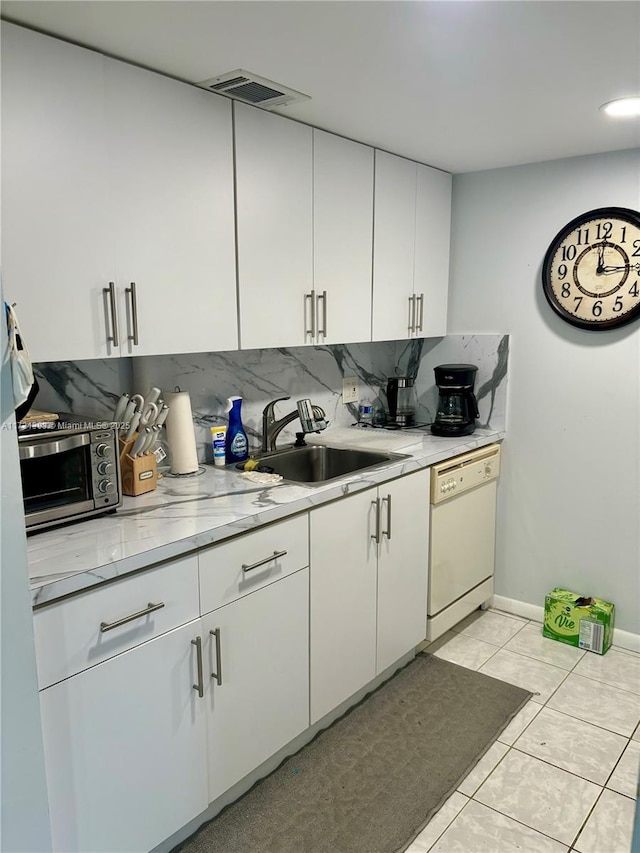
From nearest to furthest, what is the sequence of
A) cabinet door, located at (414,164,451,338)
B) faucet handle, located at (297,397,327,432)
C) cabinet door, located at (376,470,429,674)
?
cabinet door, located at (376,470,429,674), faucet handle, located at (297,397,327,432), cabinet door, located at (414,164,451,338)

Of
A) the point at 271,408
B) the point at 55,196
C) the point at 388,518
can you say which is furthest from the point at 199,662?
the point at 55,196

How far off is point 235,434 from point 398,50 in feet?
4.80

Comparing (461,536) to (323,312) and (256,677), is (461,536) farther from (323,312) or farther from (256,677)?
(256,677)

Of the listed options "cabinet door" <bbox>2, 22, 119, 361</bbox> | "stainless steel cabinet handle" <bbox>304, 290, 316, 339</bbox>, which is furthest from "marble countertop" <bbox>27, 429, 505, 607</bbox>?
"stainless steel cabinet handle" <bbox>304, 290, 316, 339</bbox>

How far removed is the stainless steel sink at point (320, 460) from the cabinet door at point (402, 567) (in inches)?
6.5

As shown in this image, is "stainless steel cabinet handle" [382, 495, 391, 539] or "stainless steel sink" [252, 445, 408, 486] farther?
"stainless steel sink" [252, 445, 408, 486]

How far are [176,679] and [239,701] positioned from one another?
0.29 m

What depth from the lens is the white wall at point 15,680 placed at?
1.30 metres

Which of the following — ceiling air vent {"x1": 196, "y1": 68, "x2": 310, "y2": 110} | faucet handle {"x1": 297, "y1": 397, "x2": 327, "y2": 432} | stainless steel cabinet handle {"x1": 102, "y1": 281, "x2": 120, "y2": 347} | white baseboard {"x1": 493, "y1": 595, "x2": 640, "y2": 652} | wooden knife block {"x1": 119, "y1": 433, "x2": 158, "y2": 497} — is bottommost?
white baseboard {"x1": 493, "y1": 595, "x2": 640, "y2": 652}

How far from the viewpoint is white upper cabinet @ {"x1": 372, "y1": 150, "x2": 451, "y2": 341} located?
111 inches

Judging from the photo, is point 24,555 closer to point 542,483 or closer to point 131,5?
point 131,5

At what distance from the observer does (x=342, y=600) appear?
2.35 meters

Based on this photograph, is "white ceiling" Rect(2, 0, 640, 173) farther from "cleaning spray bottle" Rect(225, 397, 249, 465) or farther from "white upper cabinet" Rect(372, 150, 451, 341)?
"cleaning spray bottle" Rect(225, 397, 249, 465)

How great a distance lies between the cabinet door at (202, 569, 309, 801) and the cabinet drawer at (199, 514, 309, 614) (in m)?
0.03
